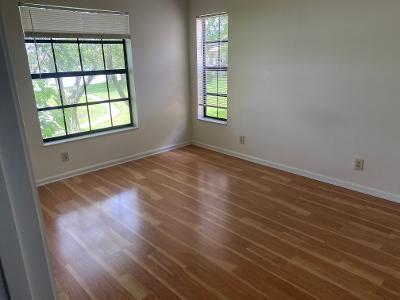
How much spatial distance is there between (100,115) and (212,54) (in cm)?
185

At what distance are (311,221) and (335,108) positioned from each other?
4.33 ft

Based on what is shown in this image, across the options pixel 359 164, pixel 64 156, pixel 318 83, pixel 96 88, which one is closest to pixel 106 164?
pixel 64 156

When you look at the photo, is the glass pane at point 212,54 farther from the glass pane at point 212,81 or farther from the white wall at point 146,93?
the white wall at point 146,93

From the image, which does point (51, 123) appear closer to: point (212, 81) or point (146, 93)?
point (146, 93)

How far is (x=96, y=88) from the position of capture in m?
3.95

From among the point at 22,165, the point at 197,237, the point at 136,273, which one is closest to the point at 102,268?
the point at 136,273

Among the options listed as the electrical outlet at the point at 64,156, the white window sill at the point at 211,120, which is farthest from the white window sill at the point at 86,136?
the white window sill at the point at 211,120

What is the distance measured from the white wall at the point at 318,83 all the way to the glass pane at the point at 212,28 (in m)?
0.15

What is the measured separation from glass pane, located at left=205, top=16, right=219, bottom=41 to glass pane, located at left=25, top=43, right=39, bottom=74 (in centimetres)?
233

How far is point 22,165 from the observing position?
→ 39 centimetres

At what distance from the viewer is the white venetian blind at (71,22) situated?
3.19 meters

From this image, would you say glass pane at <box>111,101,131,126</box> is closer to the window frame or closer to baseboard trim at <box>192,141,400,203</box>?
the window frame

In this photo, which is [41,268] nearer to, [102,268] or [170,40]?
[102,268]

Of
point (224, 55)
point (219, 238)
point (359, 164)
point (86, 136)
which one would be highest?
point (224, 55)
